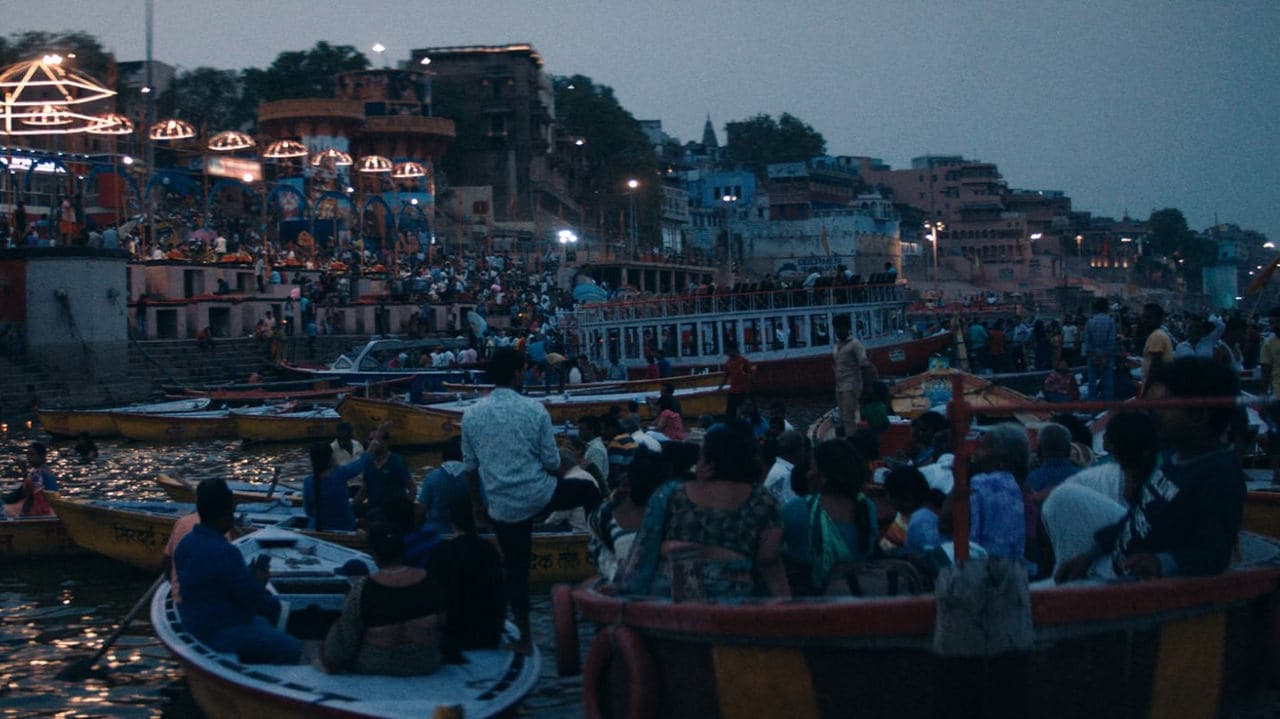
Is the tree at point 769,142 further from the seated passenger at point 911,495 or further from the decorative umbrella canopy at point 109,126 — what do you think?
the seated passenger at point 911,495

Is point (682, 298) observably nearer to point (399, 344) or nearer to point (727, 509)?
point (399, 344)

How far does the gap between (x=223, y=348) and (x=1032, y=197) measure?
370 feet

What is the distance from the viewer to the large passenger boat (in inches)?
1380

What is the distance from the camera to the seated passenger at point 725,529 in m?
5.29

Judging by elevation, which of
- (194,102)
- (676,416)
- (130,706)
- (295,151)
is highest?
(194,102)

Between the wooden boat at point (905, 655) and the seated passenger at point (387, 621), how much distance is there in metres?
1.41

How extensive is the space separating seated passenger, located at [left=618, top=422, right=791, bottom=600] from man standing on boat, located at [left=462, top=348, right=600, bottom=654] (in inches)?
89.6

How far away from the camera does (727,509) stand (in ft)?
17.4

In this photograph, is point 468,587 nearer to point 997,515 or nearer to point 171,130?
point 997,515

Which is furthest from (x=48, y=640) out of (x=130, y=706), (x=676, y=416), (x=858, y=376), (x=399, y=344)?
(x=399, y=344)

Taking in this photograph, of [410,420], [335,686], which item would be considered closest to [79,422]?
[410,420]

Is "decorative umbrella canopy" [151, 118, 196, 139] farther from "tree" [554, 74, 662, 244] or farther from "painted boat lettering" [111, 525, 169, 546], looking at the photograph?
"painted boat lettering" [111, 525, 169, 546]

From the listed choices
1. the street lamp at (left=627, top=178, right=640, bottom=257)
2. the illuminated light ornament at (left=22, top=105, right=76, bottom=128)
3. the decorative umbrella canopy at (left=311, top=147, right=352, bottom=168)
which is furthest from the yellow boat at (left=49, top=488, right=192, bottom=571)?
the street lamp at (left=627, top=178, right=640, bottom=257)

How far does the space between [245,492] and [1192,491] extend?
1152 centimetres
